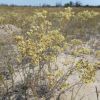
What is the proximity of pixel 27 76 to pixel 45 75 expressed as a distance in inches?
11.5

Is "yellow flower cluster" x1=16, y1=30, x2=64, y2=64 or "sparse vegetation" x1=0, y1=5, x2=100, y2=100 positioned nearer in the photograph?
"yellow flower cluster" x1=16, y1=30, x2=64, y2=64

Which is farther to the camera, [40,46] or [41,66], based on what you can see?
[41,66]

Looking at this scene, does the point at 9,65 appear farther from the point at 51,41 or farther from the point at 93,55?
the point at 93,55

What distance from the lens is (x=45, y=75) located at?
21.8ft

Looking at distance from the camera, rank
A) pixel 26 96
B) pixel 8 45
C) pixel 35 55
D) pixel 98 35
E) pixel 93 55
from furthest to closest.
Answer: pixel 98 35 < pixel 93 55 < pixel 8 45 < pixel 26 96 < pixel 35 55

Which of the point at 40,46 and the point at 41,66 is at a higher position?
the point at 40,46

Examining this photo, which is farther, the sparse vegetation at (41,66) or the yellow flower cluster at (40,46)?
the sparse vegetation at (41,66)

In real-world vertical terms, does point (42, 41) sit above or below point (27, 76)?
above

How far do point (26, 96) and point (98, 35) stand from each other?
7400 mm

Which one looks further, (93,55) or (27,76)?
(93,55)

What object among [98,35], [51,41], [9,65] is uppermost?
[51,41]

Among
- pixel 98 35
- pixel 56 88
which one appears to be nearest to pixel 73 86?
pixel 56 88

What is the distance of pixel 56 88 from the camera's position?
22.0 ft

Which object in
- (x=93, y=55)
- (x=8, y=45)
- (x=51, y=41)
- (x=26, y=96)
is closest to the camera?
(x=51, y=41)
